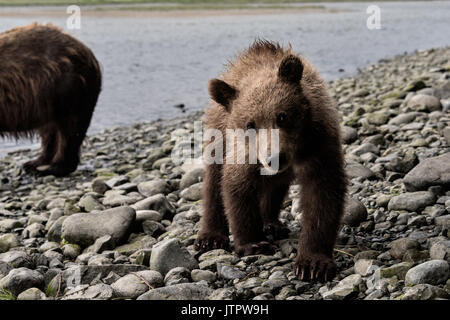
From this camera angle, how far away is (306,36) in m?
28.0

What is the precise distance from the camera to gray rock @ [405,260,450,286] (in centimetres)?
361

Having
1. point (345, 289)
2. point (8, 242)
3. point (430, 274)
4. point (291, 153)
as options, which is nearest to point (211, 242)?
point (291, 153)

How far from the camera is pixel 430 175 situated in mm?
5070

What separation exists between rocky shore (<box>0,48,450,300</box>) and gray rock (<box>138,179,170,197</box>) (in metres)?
Result: 0.02

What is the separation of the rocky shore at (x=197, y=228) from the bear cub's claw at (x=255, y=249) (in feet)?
0.17

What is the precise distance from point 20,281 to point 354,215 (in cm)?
251

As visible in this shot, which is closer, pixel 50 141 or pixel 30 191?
pixel 30 191

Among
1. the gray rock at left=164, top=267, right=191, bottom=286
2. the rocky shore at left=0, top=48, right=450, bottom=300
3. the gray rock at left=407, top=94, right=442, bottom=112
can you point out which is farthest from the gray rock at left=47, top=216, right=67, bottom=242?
the gray rock at left=407, top=94, right=442, bottom=112

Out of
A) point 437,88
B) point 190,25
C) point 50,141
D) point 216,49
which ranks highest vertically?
point 190,25

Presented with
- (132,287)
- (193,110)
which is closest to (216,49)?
(193,110)

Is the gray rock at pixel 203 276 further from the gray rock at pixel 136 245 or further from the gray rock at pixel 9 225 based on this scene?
the gray rock at pixel 9 225

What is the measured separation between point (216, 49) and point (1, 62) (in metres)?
15.2

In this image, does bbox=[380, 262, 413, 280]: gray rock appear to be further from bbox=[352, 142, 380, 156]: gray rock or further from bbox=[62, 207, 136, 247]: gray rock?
bbox=[352, 142, 380, 156]: gray rock
